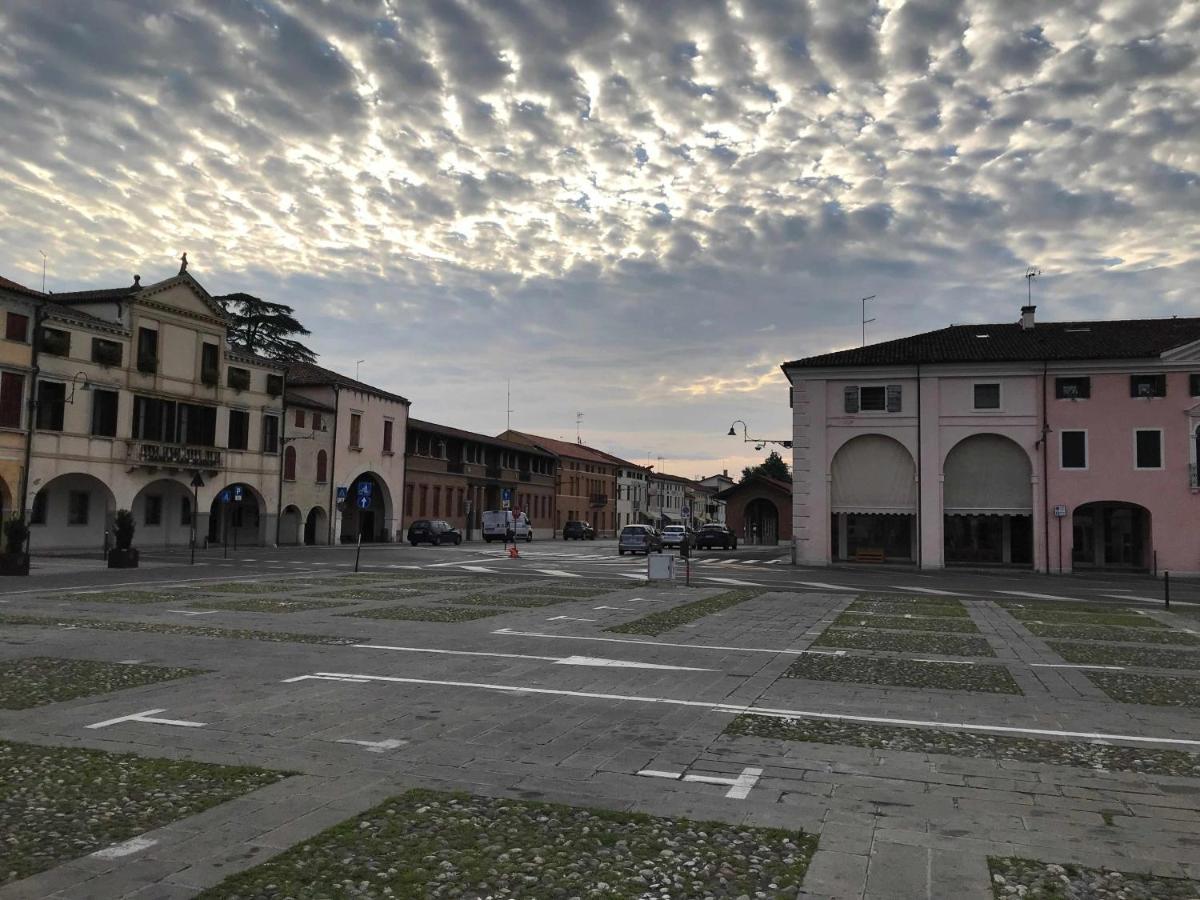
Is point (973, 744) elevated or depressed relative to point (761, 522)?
depressed

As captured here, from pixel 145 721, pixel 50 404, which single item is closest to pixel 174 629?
pixel 145 721

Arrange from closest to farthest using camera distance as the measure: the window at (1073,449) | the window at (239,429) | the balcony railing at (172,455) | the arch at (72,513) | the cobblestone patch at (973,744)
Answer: the cobblestone patch at (973,744), the arch at (72,513), the window at (1073,449), the balcony railing at (172,455), the window at (239,429)

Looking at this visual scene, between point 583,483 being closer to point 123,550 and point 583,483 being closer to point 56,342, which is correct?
point 56,342

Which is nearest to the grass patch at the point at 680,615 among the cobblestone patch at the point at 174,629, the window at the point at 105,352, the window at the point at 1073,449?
the cobblestone patch at the point at 174,629

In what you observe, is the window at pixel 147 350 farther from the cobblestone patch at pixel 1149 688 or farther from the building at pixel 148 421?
the cobblestone patch at pixel 1149 688

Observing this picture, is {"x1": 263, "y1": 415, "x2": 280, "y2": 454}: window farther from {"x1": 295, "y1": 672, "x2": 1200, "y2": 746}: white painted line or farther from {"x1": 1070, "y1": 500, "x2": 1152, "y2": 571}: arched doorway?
{"x1": 1070, "y1": 500, "x2": 1152, "y2": 571}: arched doorway

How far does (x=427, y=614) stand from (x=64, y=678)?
730 centimetres

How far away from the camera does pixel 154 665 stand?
10.1 meters

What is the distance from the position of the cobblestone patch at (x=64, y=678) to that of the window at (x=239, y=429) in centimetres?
3556

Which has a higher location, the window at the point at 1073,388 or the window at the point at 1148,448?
→ the window at the point at 1073,388

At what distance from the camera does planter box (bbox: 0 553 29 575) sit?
2316 centimetres

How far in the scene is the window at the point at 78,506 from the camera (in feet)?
121

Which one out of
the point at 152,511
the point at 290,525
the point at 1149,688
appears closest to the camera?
the point at 1149,688

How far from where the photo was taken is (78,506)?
37.2 meters
